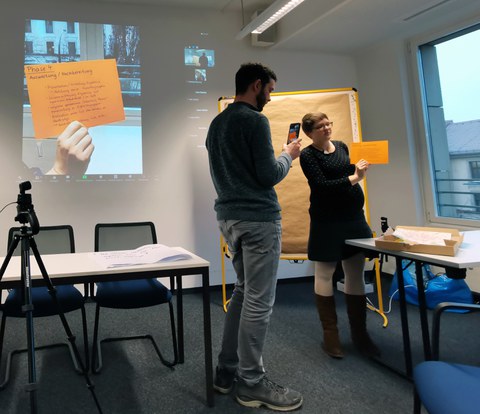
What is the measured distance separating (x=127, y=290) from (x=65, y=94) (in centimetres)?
185

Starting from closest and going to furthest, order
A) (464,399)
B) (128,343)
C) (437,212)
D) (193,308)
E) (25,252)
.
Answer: (464,399), (25,252), (128,343), (193,308), (437,212)

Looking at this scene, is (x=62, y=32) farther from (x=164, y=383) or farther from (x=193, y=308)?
(x=164, y=383)

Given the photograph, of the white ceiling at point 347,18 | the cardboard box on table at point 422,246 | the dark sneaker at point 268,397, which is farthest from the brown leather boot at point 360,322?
the white ceiling at point 347,18

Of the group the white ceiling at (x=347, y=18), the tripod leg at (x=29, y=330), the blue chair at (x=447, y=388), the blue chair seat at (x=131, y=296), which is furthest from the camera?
the white ceiling at (x=347, y=18)

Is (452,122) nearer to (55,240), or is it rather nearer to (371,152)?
(371,152)

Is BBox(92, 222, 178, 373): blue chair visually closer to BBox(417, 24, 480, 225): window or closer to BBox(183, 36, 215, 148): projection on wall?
BBox(183, 36, 215, 148): projection on wall

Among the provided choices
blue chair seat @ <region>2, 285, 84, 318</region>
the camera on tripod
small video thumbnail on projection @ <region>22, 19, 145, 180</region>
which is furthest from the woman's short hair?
small video thumbnail on projection @ <region>22, 19, 145, 180</region>

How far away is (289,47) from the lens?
12.5 feet

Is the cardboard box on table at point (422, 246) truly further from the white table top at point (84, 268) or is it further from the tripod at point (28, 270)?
the tripod at point (28, 270)

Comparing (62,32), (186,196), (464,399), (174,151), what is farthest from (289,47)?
(464,399)

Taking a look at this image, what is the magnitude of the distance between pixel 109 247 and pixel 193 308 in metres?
1.04

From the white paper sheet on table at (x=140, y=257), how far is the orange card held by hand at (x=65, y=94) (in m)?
1.72

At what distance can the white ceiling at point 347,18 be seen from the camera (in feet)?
9.78

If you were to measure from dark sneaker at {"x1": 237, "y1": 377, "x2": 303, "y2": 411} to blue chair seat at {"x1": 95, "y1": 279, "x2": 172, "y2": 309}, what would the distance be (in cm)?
65
